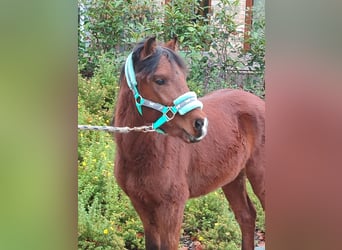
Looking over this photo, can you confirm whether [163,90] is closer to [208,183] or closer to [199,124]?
[199,124]

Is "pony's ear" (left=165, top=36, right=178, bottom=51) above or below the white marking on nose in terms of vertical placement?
above

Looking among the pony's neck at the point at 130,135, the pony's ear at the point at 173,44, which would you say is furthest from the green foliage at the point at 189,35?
the pony's neck at the point at 130,135

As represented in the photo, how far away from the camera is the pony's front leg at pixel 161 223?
1.31m

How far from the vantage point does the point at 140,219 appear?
1.31m

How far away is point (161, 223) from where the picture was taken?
131cm

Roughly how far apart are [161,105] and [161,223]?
0.35 m

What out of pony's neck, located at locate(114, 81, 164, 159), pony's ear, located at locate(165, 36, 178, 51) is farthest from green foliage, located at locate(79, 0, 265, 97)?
pony's neck, located at locate(114, 81, 164, 159)

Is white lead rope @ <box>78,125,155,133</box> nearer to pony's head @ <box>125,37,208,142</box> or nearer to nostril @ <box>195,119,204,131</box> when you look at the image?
pony's head @ <box>125,37,208,142</box>

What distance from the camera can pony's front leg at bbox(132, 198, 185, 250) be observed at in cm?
131

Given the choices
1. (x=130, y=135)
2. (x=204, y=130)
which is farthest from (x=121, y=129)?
(x=204, y=130)

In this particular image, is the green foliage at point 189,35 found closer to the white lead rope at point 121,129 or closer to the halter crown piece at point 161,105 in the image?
the halter crown piece at point 161,105
